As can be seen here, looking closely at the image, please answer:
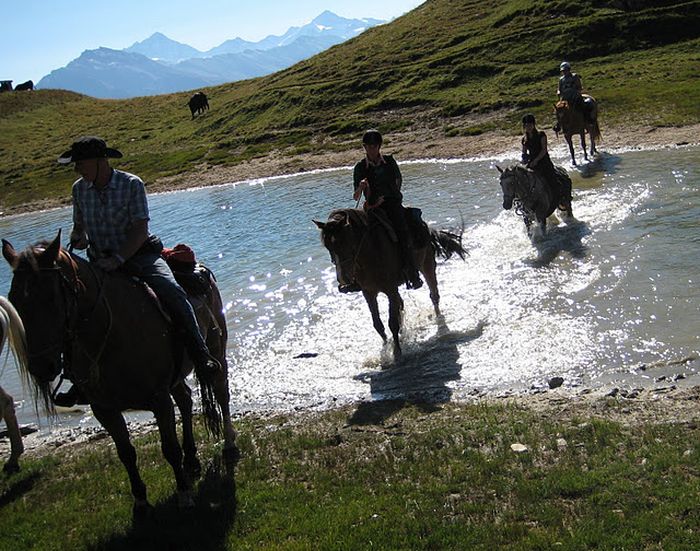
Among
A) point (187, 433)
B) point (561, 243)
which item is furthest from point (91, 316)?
point (561, 243)

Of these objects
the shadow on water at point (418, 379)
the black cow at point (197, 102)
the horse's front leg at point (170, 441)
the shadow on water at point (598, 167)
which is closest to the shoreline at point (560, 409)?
the shadow on water at point (418, 379)

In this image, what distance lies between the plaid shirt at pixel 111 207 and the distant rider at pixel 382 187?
5367 mm

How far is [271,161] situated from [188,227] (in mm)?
16642

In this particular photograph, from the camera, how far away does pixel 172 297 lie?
779cm

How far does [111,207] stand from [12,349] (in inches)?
67.2

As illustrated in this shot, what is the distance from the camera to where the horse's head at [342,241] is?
11.8 metres

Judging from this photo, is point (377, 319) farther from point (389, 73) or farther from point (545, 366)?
point (389, 73)

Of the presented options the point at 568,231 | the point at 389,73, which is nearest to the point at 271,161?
the point at 389,73

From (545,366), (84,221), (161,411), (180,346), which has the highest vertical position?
(84,221)

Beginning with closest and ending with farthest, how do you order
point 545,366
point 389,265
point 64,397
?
point 64,397, point 545,366, point 389,265

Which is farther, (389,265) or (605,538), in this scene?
(389,265)

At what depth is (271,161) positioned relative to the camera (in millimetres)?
46875

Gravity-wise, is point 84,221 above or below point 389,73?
below

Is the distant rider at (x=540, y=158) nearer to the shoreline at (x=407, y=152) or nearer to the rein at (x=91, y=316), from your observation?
the shoreline at (x=407, y=152)
